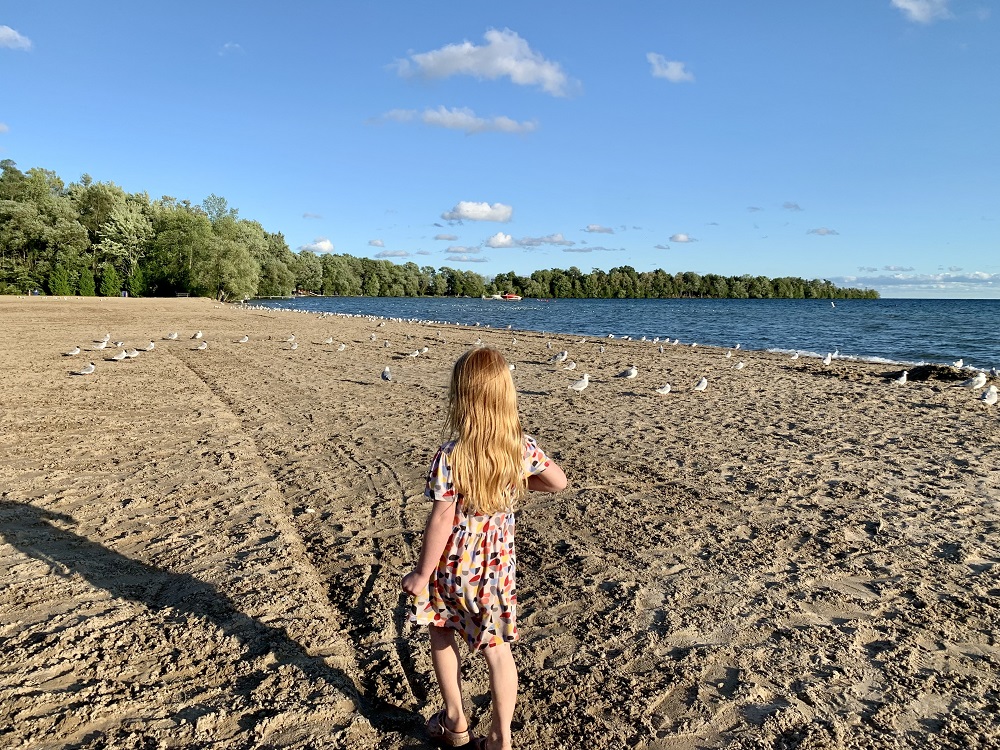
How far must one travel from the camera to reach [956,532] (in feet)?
17.1

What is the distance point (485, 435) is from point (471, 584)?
0.64m

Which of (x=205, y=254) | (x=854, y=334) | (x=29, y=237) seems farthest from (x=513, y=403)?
(x=29, y=237)

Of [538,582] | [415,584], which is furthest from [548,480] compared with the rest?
[538,582]

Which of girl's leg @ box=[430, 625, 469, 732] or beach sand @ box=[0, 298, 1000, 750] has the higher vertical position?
girl's leg @ box=[430, 625, 469, 732]

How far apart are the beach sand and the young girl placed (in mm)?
564

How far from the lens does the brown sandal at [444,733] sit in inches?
111

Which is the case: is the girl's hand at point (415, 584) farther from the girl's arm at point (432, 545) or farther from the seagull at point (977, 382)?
the seagull at point (977, 382)

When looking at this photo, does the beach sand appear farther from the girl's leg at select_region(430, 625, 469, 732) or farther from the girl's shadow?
the girl's leg at select_region(430, 625, 469, 732)

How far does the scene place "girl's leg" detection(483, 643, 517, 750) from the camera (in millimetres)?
2648

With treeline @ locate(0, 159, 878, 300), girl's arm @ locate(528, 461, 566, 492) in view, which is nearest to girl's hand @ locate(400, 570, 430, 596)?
girl's arm @ locate(528, 461, 566, 492)

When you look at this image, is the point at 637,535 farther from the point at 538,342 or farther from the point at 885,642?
the point at 538,342

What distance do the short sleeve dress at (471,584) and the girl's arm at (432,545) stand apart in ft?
0.15

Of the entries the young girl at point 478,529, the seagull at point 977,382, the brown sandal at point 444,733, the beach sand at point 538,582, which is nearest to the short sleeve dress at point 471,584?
the young girl at point 478,529

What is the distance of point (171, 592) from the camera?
410 centimetres
